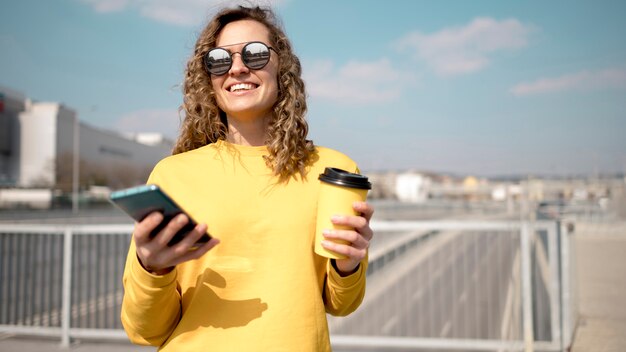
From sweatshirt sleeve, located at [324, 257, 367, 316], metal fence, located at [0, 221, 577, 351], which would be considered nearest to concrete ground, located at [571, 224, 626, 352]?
metal fence, located at [0, 221, 577, 351]

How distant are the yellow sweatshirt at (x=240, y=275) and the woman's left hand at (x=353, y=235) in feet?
0.47

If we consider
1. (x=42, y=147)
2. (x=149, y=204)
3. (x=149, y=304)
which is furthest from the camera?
(x=42, y=147)

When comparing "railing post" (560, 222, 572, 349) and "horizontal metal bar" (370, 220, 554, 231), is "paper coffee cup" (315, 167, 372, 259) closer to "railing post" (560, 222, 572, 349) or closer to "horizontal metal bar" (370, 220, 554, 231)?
"horizontal metal bar" (370, 220, 554, 231)

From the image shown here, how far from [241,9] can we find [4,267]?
16.9 feet

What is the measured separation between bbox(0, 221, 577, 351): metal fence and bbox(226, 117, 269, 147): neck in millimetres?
3147

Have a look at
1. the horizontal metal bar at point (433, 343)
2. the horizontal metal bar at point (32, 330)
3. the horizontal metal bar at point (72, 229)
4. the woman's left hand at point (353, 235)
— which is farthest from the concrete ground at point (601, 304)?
the horizontal metal bar at point (32, 330)

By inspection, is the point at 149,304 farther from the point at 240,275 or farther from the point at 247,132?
the point at 247,132

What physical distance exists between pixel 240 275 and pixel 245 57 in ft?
2.31

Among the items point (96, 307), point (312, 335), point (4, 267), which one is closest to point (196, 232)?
point (312, 335)

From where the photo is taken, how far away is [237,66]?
149 centimetres

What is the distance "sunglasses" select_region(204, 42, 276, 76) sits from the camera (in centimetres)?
149

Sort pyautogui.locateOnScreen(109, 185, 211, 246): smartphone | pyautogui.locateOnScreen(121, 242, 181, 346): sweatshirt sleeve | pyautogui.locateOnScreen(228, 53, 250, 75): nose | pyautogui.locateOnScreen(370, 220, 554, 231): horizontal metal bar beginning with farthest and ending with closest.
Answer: pyautogui.locateOnScreen(370, 220, 554, 231): horizontal metal bar → pyautogui.locateOnScreen(228, 53, 250, 75): nose → pyautogui.locateOnScreen(121, 242, 181, 346): sweatshirt sleeve → pyautogui.locateOnScreen(109, 185, 211, 246): smartphone

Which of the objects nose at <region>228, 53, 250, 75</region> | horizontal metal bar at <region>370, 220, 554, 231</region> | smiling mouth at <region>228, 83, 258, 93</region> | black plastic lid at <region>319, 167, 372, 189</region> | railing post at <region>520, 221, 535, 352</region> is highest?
nose at <region>228, 53, 250, 75</region>

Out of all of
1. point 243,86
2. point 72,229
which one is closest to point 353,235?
point 243,86
